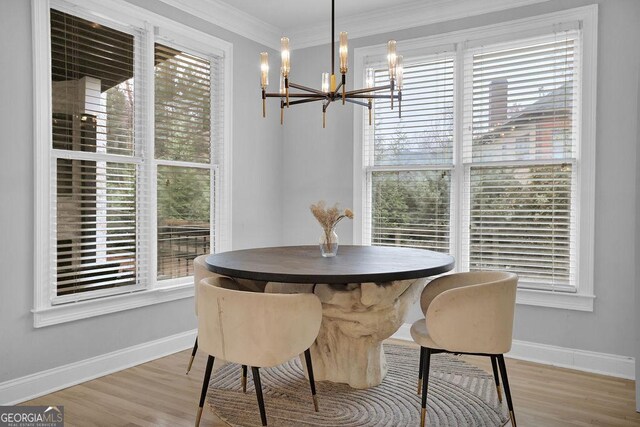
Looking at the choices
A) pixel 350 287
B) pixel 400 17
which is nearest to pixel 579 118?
pixel 400 17

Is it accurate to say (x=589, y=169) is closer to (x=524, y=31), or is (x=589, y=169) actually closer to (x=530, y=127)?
(x=530, y=127)

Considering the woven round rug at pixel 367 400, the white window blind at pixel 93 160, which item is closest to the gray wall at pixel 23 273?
the white window blind at pixel 93 160

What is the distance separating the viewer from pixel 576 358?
3508 mm

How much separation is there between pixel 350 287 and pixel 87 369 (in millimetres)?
1886

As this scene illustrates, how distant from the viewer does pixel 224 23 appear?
422 cm

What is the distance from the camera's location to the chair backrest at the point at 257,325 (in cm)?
224

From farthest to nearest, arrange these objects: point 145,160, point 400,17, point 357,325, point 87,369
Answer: point 400,17 < point 145,160 < point 87,369 < point 357,325

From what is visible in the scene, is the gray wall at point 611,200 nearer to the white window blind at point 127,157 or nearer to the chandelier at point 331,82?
the chandelier at point 331,82

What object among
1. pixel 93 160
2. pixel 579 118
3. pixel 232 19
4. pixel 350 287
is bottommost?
pixel 350 287

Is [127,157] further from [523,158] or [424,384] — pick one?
[523,158]

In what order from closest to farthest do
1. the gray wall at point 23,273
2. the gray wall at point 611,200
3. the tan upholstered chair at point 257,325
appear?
1. the tan upholstered chair at point 257,325
2. the gray wall at point 23,273
3. the gray wall at point 611,200

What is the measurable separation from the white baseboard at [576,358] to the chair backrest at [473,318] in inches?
56.5

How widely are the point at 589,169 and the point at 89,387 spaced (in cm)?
361

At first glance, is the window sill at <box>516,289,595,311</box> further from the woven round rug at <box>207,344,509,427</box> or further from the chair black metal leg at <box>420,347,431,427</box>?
the chair black metal leg at <box>420,347,431,427</box>
